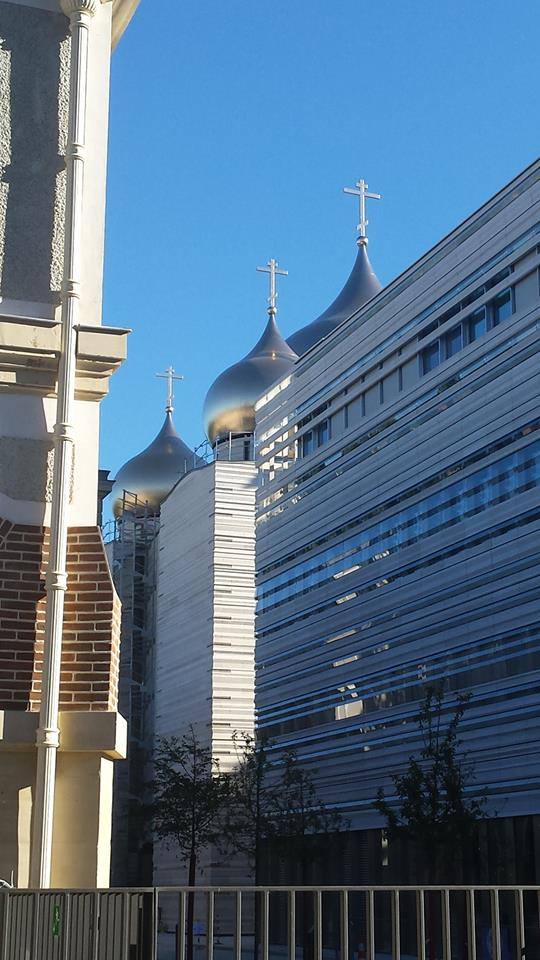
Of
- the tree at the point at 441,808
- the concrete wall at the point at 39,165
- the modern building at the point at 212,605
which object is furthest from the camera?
the modern building at the point at 212,605

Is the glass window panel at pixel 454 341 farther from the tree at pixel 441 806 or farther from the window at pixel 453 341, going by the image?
the tree at pixel 441 806

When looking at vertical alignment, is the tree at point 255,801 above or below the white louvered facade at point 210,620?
below

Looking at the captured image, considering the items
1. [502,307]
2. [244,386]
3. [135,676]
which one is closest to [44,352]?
[502,307]

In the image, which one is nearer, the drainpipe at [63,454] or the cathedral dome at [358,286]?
the drainpipe at [63,454]

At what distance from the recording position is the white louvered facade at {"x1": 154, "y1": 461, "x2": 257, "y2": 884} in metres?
74.7

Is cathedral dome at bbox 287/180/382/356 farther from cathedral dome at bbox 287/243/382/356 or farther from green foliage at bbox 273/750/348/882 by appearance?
green foliage at bbox 273/750/348/882

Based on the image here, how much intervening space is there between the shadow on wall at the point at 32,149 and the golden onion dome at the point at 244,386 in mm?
75554

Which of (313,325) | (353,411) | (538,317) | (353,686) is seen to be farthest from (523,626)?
(313,325)

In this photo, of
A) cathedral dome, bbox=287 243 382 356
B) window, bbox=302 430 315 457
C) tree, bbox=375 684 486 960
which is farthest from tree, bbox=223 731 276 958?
cathedral dome, bbox=287 243 382 356

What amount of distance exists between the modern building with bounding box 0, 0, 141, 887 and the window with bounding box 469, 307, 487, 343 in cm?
3559

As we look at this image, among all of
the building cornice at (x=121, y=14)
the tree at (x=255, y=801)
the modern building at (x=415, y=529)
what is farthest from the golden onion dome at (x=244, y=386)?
the building cornice at (x=121, y=14)

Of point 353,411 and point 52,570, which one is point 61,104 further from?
point 353,411

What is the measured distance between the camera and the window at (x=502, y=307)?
43.5 meters

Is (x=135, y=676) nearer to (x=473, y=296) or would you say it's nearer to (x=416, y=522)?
(x=416, y=522)
